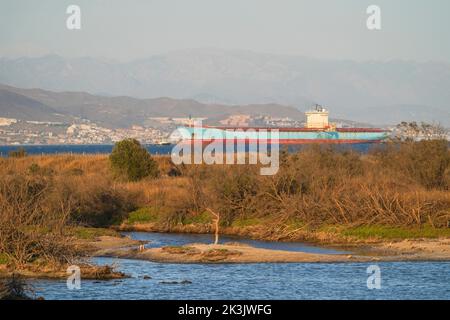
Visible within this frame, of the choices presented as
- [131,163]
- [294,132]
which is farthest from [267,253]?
[294,132]

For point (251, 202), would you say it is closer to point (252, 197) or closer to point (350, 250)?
point (252, 197)

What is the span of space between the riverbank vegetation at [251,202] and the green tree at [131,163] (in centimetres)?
18

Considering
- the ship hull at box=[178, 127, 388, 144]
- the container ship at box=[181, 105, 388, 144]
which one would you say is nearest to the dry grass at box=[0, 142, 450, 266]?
the ship hull at box=[178, 127, 388, 144]

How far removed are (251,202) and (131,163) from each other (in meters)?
14.9

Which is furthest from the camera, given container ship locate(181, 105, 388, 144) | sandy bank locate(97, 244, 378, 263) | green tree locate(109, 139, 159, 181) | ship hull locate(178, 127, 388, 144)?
container ship locate(181, 105, 388, 144)

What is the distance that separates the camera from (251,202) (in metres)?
41.2

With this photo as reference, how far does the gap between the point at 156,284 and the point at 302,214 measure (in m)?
13.8

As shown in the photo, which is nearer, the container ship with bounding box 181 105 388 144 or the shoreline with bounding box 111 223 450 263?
the shoreline with bounding box 111 223 450 263

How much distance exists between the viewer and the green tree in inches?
2119

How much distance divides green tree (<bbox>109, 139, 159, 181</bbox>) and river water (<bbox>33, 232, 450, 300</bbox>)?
2183cm

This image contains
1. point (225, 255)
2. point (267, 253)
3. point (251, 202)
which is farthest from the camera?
point (251, 202)

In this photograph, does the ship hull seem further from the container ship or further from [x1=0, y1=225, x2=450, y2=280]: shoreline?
[x1=0, y1=225, x2=450, y2=280]: shoreline

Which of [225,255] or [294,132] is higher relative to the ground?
[294,132]
